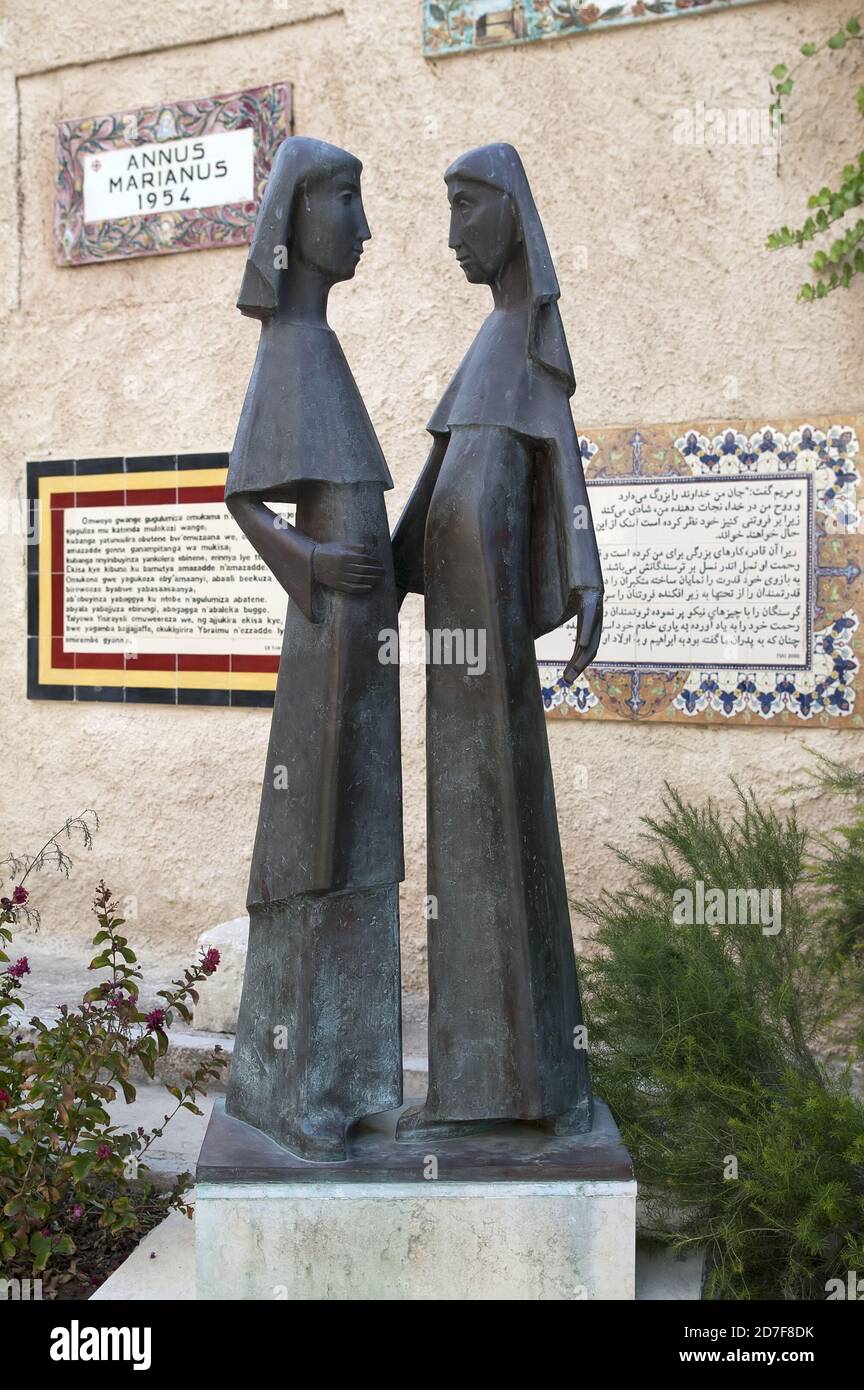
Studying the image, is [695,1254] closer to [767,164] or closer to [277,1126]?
[277,1126]

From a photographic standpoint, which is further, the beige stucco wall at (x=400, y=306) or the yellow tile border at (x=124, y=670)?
the yellow tile border at (x=124, y=670)

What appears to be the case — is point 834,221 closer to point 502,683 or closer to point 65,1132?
point 502,683

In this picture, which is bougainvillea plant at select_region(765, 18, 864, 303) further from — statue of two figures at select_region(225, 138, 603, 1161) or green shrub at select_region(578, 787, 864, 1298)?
statue of two figures at select_region(225, 138, 603, 1161)

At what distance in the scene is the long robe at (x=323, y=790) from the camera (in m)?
2.49

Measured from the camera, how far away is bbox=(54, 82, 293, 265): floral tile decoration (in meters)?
5.13

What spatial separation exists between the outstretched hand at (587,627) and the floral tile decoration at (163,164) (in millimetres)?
3284

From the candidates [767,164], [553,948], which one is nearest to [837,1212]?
[553,948]

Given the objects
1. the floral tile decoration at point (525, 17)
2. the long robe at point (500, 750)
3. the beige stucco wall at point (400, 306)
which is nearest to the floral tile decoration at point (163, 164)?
the beige stucco wall at point (400, 306)

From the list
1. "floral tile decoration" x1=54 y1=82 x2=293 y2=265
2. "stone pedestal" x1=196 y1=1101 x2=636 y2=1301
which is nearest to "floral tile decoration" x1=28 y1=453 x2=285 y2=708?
"floral tile decoration" x1=54 y1=82 x2=293 y2=265

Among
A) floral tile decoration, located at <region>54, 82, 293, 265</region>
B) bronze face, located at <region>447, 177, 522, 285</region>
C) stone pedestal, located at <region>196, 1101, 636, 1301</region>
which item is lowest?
stone pedestal, located at <region>196, 1101, 636, 1301</region>

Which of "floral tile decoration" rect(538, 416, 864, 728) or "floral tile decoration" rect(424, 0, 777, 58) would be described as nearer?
"floral tile decoration" rect(538, 416, 864, 728)

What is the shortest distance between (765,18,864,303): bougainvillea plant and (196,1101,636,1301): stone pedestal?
2.84 meters

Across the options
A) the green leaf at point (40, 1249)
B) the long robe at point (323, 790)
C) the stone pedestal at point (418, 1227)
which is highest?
the long robe at point (323, 790)

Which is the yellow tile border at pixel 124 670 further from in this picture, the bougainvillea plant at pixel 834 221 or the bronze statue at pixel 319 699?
the bronze statue at pixel 319 699
